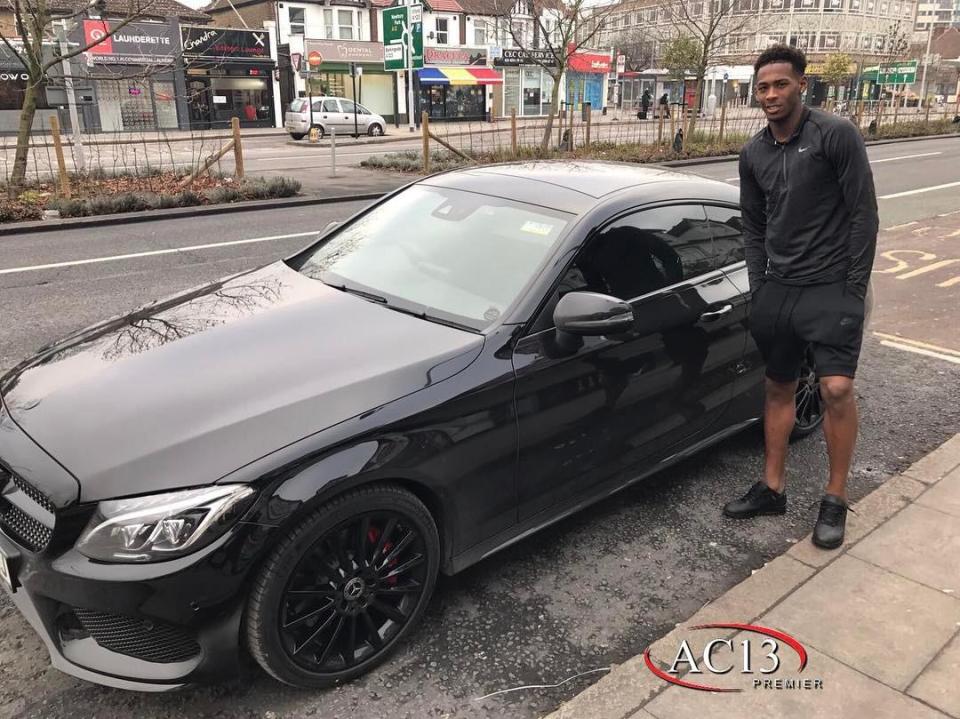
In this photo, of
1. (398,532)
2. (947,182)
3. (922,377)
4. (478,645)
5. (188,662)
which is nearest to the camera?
(188,662)

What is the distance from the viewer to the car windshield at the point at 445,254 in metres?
3.00

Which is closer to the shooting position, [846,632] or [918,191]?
[846,632]

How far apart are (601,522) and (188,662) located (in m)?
1.94

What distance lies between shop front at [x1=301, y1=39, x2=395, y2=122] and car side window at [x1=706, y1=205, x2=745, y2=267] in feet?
132

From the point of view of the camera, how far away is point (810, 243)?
120 inches

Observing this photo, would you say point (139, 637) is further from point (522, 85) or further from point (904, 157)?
point (522, 85)

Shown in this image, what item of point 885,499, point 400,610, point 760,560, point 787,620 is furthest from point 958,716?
point 400,610

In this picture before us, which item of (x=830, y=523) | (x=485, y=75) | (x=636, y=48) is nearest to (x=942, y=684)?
(x=830, y=523)

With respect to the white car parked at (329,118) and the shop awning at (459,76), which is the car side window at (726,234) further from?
the shop awning at (459,76)

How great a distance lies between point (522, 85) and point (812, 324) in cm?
5368

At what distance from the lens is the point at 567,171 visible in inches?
147

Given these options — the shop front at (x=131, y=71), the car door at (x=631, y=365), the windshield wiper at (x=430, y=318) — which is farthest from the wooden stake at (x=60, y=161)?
the shop front at (x=131, y=71)

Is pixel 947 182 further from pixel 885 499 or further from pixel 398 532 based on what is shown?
pixel 398 532

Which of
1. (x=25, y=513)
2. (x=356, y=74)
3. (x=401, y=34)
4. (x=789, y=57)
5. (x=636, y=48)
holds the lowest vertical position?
(x=25, y=513)
